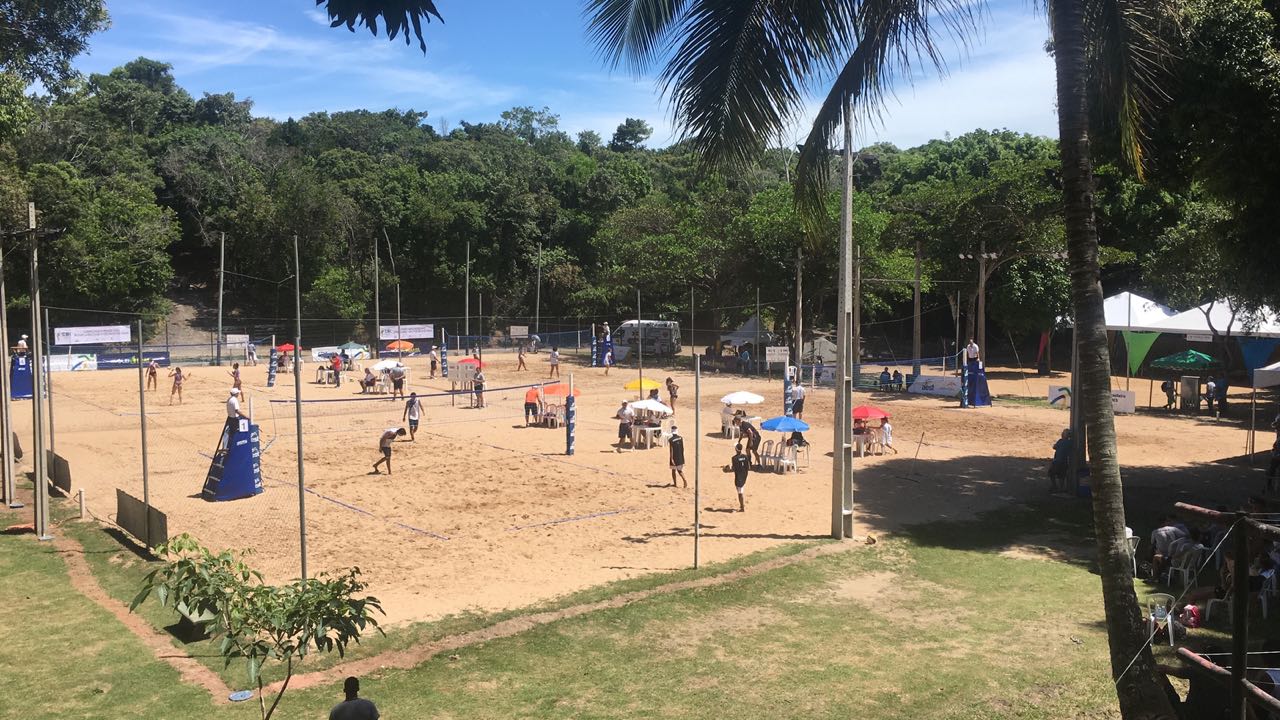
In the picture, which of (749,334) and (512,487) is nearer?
(512,487)

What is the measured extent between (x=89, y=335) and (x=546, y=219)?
35.0 m

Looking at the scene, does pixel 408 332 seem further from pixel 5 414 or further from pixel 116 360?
pixel 5 414

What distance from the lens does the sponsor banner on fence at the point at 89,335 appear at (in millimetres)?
43656

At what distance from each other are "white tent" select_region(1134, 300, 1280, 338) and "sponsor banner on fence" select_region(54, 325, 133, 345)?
4584 centimetres

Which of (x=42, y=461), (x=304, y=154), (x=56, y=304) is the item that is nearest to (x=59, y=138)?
(x=56, y=304)

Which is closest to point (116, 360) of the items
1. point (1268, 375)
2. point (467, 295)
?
point (467, 295)

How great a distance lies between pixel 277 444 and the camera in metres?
24.6

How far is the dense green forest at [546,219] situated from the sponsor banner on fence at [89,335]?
5.46m

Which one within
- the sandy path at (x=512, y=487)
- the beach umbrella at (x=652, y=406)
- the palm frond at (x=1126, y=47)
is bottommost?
the sandy path at (x=512, y=487)

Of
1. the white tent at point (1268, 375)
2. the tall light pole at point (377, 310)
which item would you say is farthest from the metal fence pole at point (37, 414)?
the tall light pole at point (377, 310)

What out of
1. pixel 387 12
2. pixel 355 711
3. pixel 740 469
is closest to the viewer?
pixel 387 12

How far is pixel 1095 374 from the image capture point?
642 centimetres

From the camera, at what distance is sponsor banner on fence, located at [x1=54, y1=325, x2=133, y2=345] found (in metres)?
43.7

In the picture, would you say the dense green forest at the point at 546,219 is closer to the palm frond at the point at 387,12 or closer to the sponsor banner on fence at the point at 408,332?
the sponsor banner on fence at the point at 408,332
